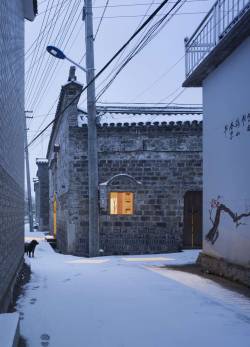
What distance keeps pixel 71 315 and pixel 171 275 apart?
432 centimetres

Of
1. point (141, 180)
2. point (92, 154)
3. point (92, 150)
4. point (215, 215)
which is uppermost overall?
point (92, 150)

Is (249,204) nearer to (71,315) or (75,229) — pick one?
(71,315)

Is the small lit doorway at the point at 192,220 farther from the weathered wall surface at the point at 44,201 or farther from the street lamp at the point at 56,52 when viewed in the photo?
the weathered wall surface at the point at 44,201

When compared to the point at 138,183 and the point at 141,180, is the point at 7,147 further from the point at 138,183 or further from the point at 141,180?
the point at 141,180

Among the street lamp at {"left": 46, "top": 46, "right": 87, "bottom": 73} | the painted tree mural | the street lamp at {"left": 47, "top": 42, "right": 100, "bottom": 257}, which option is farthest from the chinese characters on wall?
the street lamp at {"left": 46, "top": 46, "right": 87, "bottom": 73}

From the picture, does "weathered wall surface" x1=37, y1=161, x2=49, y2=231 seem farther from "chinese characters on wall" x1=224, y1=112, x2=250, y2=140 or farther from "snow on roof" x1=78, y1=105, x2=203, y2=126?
"chinese characters on wall" x1=224, y1=112, x2=250, y2=140

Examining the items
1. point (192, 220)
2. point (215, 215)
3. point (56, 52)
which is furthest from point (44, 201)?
point (215, 215)

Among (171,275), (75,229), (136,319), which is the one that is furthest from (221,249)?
(75,229)

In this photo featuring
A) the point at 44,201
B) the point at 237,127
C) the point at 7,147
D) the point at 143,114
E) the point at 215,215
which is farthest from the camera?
the point at 44,201

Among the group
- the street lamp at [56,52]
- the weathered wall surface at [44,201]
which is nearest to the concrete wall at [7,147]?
the street lamp at [56,52]

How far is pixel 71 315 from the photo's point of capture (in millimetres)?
5883

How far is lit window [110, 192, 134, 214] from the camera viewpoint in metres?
16.1

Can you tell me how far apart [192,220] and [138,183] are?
8.23ft

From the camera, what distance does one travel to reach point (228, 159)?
9.57 metres
